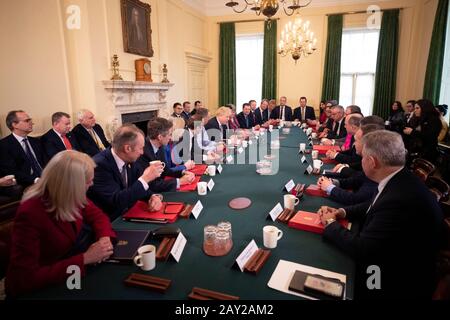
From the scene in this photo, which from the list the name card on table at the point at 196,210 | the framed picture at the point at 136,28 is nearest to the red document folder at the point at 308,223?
the name card on table at the point at 196,210

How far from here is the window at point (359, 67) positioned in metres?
7.76

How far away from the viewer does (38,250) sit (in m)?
1.14

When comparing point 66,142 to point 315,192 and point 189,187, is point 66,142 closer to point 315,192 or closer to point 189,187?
point 189,187

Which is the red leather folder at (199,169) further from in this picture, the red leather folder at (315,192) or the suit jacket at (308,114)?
the suit jacket at (308,114)

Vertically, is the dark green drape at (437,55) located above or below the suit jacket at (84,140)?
above

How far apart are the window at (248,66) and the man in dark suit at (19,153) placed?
6.58m

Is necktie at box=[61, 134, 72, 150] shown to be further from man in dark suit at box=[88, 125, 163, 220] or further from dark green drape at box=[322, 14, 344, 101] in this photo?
dark green drape at box=[322, 14, 344, 101]

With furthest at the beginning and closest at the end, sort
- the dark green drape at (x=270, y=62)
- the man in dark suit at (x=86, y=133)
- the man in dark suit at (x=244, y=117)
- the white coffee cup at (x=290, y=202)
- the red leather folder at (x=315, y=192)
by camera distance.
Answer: the dark green drape at (x=270, y=62) < the man in dark suit at (x=244, y=117) < the man in dark suit at (x=86, y=133) < the red leather folder at (x=315, y=192) < the white coffee cup at (x=290, y=202)

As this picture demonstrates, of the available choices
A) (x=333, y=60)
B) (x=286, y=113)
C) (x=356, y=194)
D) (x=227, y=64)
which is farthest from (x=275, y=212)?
(x=227, y=64)

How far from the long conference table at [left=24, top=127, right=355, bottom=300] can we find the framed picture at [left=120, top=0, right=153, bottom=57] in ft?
14.6

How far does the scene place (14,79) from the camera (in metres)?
4.08

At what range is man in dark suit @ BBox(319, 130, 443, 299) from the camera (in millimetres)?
1220
